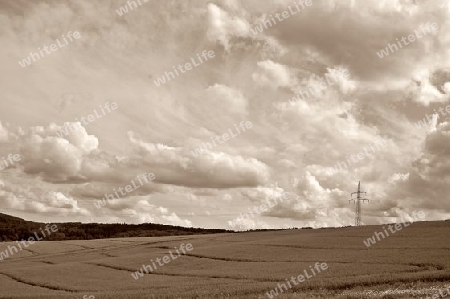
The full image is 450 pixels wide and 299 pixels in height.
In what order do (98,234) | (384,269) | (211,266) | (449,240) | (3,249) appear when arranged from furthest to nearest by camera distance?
1. (98,234)
2. (3,249)
3. (449,240)
4. (211,266)
5. (384,269)

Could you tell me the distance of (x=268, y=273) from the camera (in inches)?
1591

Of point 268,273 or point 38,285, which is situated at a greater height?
point 38,285

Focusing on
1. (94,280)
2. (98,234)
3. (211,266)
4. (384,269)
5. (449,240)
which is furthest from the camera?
(98,234)

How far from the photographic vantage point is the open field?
29.7 m

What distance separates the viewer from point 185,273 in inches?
1807

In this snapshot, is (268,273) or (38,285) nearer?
(268,273)

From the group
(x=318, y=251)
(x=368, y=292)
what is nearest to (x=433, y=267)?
(x=368, y=292)

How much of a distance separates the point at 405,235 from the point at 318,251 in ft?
52.9

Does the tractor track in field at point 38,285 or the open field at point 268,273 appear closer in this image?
the open field at point 268,273

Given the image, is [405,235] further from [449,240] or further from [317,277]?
[317,277]

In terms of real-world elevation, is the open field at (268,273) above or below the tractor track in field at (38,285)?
below

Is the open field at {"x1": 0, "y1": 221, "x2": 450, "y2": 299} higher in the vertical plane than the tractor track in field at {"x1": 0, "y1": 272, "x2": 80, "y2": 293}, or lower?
lower

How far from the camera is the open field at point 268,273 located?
29.7 meters

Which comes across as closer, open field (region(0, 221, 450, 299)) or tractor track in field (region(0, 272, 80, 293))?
open field (region(0, 221, 450, 299))
